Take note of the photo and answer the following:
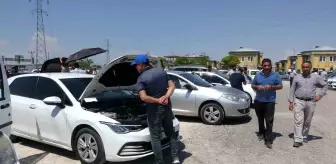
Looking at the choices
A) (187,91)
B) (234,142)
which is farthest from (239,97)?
(234,142)

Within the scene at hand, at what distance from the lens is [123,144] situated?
467 cm

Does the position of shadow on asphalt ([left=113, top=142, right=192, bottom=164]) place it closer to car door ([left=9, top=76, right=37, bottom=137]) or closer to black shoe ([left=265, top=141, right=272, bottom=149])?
black shoe ([left=265, top=141, right=272, bottom=149])

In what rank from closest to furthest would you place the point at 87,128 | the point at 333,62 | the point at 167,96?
the point at 167,96 → the point at 87,128 → the point at 333,62

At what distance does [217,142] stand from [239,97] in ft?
7.36

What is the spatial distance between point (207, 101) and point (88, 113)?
169 inches

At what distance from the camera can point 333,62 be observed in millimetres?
86875

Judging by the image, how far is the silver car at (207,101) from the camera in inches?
329

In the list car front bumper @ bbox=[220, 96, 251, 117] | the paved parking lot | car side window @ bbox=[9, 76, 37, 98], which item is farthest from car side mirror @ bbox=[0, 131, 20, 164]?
car front bumper @ bbox=[220, 96, 251, 117]

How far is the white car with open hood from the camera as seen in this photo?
4.76m

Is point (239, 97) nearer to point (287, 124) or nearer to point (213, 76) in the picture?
point (287, 124)

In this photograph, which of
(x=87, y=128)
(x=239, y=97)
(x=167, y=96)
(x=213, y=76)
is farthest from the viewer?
(x=213, y=76)

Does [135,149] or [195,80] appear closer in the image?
[135,149]

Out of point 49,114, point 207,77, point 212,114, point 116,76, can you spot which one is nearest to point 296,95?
point 212,114

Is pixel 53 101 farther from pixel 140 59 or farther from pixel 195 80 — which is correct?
pixel 195 80
